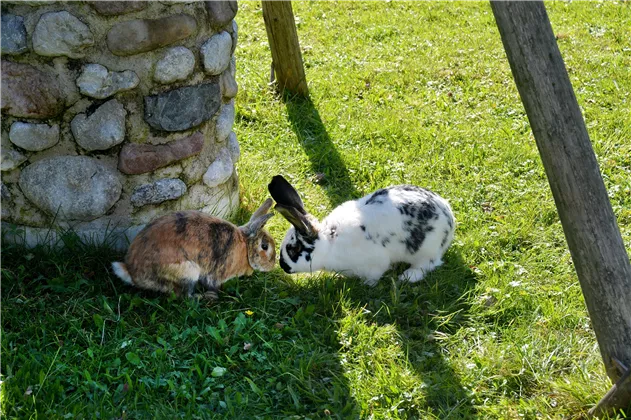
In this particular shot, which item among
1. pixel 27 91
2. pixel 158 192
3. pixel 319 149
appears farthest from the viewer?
pixel 319 149

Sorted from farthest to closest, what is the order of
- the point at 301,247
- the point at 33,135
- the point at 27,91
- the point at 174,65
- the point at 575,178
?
the point at 301,247 → the point at 174,65 → the point at 33,135 → the point at 27,91 → the point at 575,178

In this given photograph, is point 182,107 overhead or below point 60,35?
below

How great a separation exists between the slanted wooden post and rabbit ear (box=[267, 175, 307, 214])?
72.1 inches

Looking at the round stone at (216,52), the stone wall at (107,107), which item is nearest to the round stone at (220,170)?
the stone wall at (107,107)

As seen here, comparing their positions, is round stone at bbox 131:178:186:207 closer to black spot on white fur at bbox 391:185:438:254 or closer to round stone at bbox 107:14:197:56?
round stone at bbox 107:14:197:56

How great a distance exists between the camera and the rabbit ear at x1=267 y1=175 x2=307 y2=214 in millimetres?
4450

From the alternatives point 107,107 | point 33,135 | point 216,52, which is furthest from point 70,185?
point 216,52

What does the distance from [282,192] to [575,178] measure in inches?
77.9

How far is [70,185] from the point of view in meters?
4.03

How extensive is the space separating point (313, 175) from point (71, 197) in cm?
211

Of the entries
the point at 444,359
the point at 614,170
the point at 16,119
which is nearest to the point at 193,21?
the point at 16,119

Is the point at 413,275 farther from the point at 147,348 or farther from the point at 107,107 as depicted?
the point at 107,107

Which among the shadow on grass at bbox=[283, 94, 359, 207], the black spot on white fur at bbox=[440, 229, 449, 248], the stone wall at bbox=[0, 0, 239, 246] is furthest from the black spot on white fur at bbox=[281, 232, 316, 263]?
the shadow on grass at bbox=[283, 94, 359, 207]

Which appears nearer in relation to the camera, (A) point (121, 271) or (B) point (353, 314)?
(A) point (121, 271)
